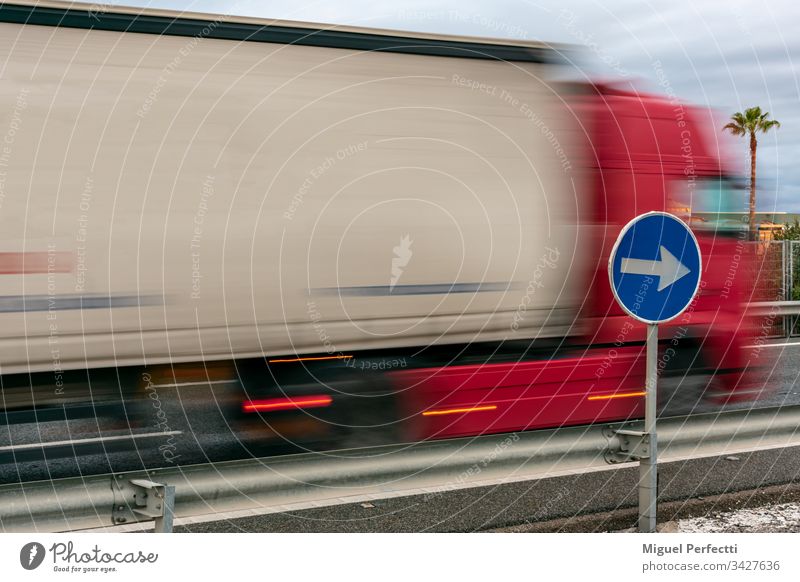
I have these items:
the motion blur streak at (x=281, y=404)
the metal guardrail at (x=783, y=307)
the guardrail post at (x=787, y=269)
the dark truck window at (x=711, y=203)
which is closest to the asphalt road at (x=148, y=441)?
the motion blur streak at (x=281, y=404)

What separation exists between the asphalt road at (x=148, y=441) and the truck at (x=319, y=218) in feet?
0.84

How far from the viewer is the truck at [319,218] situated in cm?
742

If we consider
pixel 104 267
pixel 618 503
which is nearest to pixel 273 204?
pixel 104 267

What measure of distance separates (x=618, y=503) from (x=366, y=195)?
3.25 meters

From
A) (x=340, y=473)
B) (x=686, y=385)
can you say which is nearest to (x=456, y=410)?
(x=686, y=385)

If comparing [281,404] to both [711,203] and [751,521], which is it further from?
[711,203]

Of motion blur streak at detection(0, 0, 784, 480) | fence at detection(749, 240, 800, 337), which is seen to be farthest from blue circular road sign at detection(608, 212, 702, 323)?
fence at detection(749, 240, 800, 337)

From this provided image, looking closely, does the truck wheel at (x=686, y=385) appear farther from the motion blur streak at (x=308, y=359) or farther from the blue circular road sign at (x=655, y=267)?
the blue circular road sign at (x=655, y=267)

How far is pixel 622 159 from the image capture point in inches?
383

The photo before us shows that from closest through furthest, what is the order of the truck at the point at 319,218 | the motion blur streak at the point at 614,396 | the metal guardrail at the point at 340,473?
the metal guardrail at the point at 340,473 → the truck at the point at 319,218 → the motion blur streak at the point at 614,396

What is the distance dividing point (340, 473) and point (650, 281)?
8.05ft

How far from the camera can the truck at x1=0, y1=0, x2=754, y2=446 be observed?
742 centimetres

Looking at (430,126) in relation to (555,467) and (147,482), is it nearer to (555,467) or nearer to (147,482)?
(555,467)

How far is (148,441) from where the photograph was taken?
9.01m
